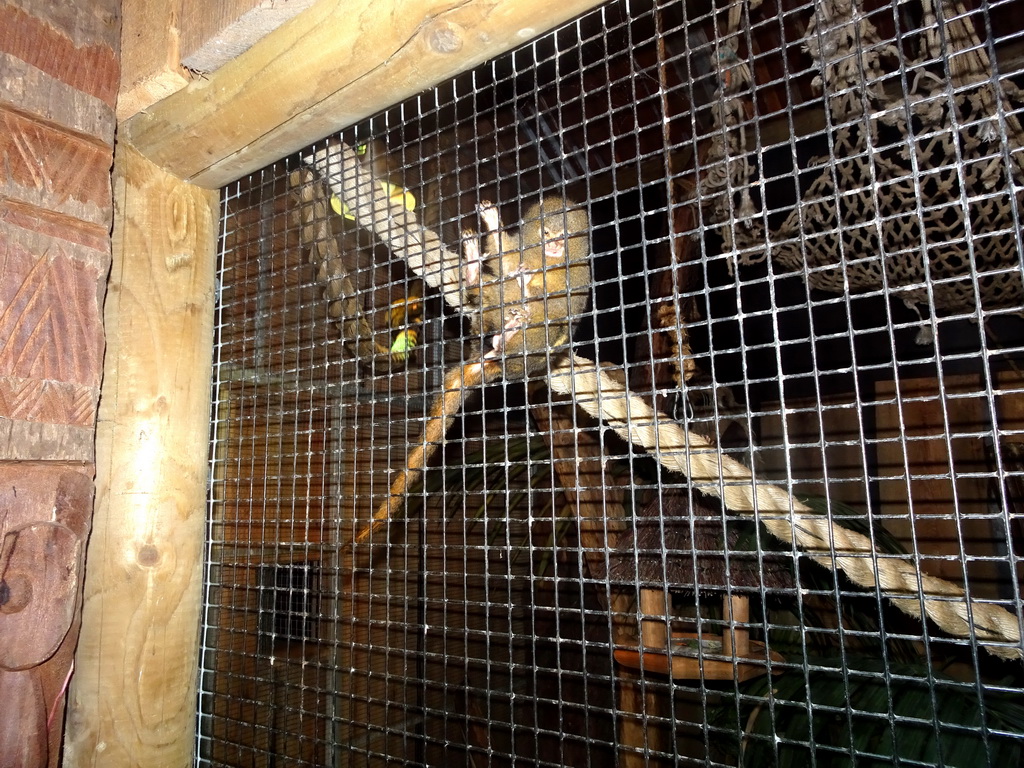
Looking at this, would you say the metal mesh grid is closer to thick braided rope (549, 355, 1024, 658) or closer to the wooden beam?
thick braided rope (549, 355, 1024, 658)

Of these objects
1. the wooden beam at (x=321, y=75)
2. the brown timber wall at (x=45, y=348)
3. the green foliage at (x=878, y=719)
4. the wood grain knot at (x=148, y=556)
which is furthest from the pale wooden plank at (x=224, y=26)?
the green foliage at (x=878, y=719)

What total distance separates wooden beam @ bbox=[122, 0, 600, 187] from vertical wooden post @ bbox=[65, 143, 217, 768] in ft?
0.47

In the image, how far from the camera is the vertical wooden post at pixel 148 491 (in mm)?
1284

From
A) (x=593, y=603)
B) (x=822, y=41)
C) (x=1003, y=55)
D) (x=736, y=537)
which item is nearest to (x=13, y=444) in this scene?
(x=822, y=41)

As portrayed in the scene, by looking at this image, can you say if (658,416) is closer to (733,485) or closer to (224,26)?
(733,485)

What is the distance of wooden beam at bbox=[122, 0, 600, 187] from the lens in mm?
1064

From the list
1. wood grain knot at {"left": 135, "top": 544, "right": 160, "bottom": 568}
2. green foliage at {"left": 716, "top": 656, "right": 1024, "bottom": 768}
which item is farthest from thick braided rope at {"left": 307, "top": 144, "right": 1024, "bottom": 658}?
wood grain knot at {"left": 135, "top": 544, "right": 160, "bottom": 568}

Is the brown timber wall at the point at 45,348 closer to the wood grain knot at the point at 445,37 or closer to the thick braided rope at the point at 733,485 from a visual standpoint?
the thick braided rope at the point at 733,485

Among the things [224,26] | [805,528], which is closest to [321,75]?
[224,26]

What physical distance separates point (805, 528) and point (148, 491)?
142 centimetres

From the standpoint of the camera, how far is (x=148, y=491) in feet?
4.48

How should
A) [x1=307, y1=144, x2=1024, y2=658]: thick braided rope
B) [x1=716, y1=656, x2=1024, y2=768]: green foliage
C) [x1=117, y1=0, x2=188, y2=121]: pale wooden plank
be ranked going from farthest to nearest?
1. [x1=117, y1=0, x2=188, y2=121]: pale wooden plank
2. [x1=307, y1=144, x2=1024, y2=658]: thick braided rope
3. [x1=716, y1=656, x2=1024, y2=768]: green foliage

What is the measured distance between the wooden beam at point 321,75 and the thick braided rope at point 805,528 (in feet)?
1.82

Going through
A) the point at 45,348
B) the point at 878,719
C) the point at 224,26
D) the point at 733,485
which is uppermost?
the point at 224,26
